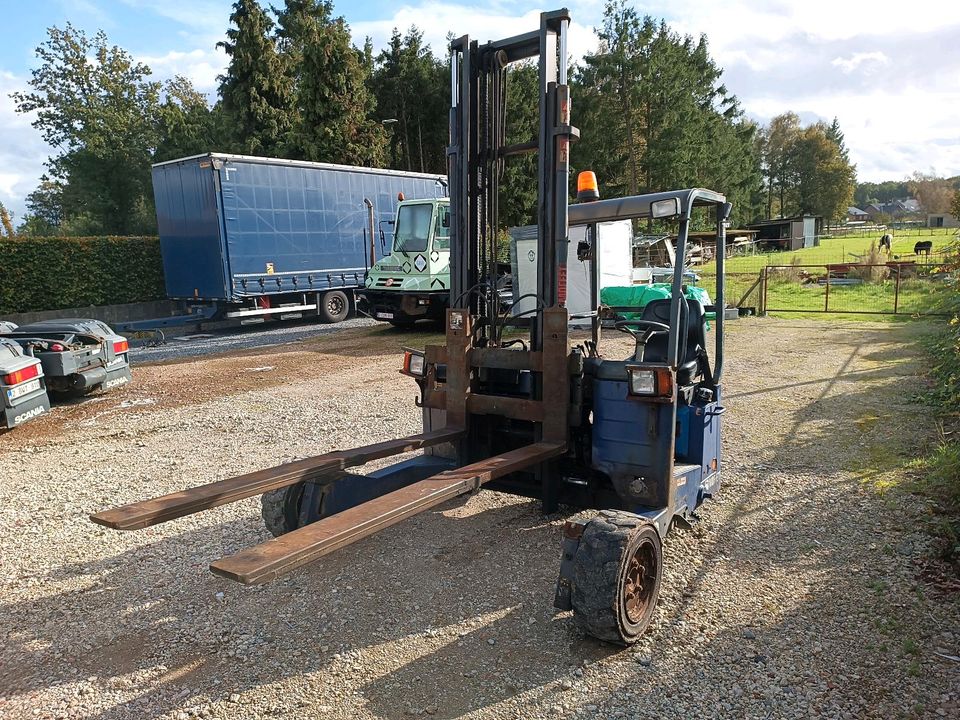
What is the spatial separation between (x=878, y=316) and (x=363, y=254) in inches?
536

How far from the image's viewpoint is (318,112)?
27.5 m

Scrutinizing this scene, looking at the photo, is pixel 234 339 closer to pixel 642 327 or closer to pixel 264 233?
pixel 264 233

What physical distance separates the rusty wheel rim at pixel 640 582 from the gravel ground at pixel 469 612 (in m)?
0.17

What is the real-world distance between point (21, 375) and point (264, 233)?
31.6 ft

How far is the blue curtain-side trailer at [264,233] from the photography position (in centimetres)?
1634

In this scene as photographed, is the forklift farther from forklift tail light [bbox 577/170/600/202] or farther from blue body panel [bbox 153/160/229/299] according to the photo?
blue body panel [bbox 153/160/229/299]

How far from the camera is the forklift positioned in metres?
3.51

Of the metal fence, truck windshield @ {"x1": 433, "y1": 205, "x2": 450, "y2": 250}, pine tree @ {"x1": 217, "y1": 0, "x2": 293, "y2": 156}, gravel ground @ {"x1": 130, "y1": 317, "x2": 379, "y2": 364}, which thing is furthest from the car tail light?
pine tree @ {"x1": 217, "y1": 0, "x2": 293, "y2": 156}

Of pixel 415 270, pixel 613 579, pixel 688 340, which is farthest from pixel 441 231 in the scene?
pixel 613 579

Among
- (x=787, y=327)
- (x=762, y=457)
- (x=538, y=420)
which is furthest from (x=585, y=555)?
(x=787, y=327)

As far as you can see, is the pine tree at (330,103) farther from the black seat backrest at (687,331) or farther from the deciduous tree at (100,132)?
the black seat backrest at (687,331)

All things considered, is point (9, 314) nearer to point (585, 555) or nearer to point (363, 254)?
point (363, 254)

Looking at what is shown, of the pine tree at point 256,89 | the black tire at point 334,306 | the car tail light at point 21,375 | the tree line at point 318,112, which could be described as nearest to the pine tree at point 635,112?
the tree line at point 318,112

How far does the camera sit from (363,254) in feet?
63.9
